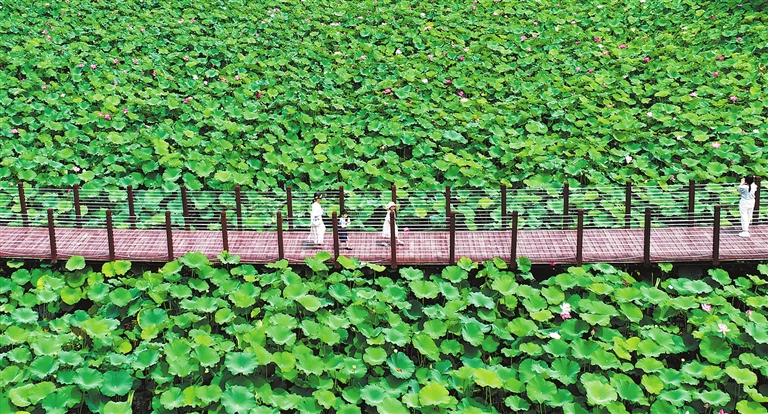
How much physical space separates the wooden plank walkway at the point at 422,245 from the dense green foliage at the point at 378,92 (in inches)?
75.0

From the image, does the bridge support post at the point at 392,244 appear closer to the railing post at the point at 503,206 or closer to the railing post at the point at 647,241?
the railing post at the point at 503,206

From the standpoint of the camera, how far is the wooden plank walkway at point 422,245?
8.91 meters

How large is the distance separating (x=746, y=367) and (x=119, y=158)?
919 centimetres

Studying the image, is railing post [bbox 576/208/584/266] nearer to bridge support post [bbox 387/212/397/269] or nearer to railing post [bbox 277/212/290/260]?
bridge support post [bbox 387/212/397/269]

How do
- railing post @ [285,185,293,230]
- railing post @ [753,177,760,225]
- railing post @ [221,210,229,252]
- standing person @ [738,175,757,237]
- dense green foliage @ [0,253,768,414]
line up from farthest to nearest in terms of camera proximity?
railing post @ [285,185,293,230] → railing post @ [753,177,760,225] → standing person @ [738,175,757,237] → railing post @ [221,210,229,252] → dense green foliage @ [0,253,768,414]

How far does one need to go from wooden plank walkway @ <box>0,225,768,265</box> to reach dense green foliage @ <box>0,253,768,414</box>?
227mm

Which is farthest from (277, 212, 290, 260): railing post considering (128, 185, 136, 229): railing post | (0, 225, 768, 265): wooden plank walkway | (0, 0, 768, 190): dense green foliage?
(0, 0, 768, 190): dense green foliage

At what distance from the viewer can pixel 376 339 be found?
7695 millimetres

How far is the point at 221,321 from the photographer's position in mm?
7996

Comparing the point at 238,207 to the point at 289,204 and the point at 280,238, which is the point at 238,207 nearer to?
the point at 289,204

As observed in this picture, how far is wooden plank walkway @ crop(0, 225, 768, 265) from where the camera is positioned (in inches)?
351

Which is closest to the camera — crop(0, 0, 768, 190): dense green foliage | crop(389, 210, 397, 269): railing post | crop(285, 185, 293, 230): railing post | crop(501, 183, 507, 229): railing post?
Result: crop(389, 210, 397, 269): railing post

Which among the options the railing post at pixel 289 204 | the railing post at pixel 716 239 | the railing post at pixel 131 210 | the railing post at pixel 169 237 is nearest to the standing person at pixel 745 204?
the railing post at pixel 716 239

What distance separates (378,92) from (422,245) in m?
5.99
